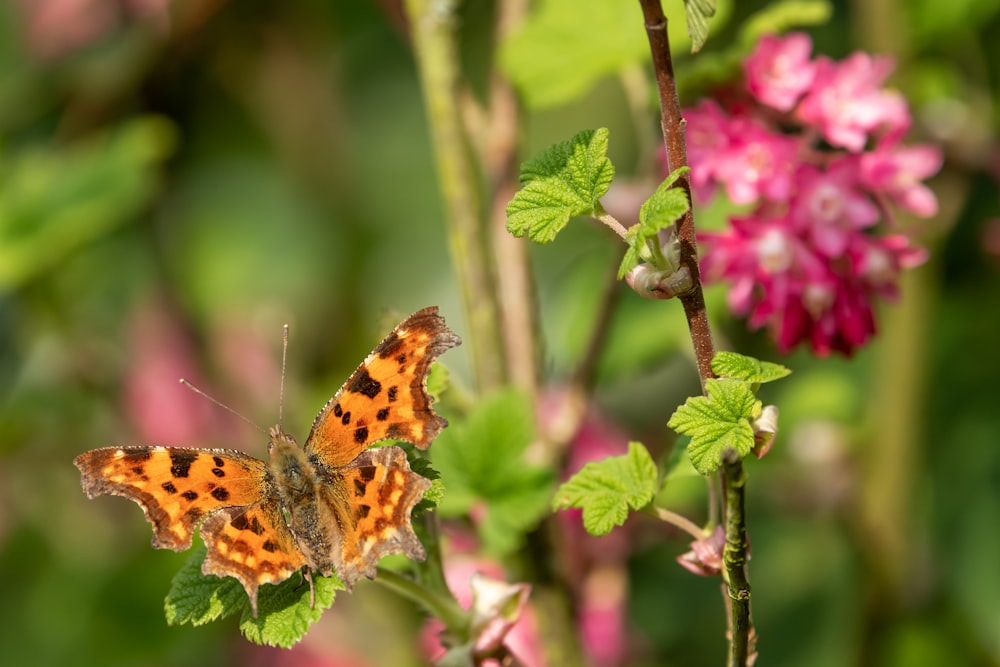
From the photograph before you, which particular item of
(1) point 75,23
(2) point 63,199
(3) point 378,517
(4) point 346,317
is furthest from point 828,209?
(1) point 75,23

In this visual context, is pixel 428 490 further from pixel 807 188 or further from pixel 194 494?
pixel 807 188

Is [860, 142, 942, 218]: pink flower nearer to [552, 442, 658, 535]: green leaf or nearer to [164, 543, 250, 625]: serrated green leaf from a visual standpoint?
[552, 442, 658, 535]: green leaf

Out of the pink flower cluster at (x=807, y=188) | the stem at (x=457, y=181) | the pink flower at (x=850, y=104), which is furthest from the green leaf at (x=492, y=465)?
the pink flower at (x=850, y=104)

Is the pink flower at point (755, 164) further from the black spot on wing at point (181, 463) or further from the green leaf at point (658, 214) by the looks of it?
the black spot on wing at point (181, 463)

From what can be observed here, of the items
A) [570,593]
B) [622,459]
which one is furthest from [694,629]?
[622,459]

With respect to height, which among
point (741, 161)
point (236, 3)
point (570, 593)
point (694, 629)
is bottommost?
point (694, 629)

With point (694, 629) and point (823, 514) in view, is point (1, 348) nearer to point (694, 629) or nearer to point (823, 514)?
point (694, 629)
